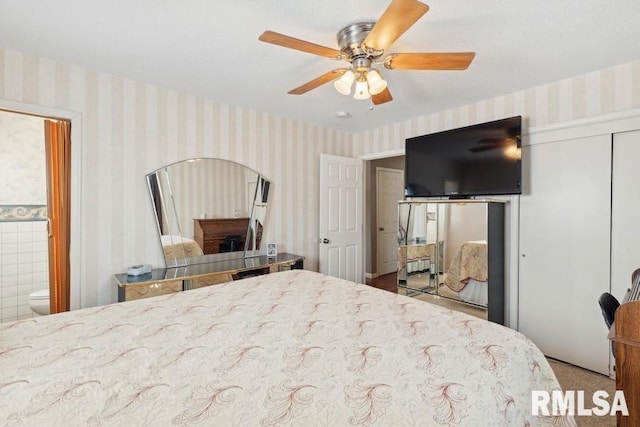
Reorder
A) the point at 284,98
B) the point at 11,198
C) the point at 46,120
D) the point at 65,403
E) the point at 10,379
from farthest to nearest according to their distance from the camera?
1. the point at 11,198
2. the point at 284,98
3. the point at 46,120
4. the point at 10,379
5. the point at 65,403

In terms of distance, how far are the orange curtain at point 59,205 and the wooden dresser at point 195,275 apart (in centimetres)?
46

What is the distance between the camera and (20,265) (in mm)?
3377

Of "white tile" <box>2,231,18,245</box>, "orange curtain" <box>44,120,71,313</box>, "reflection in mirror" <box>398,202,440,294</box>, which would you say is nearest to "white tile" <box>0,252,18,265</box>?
"white tile" <box>2,231,18,245</box>

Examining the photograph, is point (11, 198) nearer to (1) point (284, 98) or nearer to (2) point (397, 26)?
(1) point (284, 98)

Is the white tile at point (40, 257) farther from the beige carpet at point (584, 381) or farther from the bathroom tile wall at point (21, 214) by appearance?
the beige carpet at point (584, 381)

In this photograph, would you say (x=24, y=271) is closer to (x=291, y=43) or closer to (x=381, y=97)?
(x=291, y=43)

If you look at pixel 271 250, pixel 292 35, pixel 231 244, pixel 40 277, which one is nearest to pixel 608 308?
pixel 292 35

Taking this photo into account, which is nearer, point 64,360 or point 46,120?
point 64,360

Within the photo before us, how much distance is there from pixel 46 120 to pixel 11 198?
59.8 inches

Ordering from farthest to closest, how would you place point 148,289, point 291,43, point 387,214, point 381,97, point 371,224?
point 387,214 < point 371,224 < point 148,289 < point 381,97 < point 291,43

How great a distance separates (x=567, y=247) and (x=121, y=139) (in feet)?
13.1

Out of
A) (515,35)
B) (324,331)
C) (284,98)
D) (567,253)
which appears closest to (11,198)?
(284,98)

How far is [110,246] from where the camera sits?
2.57 metres

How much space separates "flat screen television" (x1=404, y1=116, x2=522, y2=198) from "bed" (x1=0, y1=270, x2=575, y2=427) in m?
1.87
